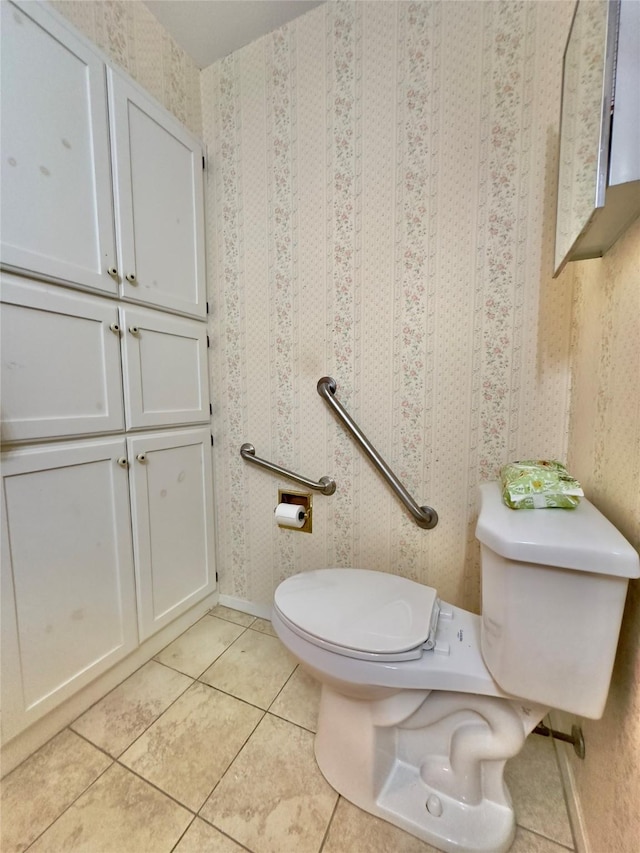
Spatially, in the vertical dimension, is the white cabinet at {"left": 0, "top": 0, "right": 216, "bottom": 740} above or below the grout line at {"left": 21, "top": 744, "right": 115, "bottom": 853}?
above

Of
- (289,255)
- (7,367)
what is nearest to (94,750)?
(7,367)

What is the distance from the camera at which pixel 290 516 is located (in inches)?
42.5

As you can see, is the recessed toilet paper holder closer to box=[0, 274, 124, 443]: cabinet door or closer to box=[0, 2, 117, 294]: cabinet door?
box=[0, 274, 124, 443]: cabinet door

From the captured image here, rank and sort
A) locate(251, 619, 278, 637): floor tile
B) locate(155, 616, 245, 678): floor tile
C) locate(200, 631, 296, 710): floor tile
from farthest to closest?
locate(251, 619, 278, 637): floor tile, locate(155, 616, 245, 678): floor tile, locate(200, 631, 296, 710): floor tile

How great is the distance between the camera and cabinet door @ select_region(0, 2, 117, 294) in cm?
73

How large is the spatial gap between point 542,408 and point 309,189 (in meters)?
1.02

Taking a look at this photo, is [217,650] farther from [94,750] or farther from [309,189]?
[309,189]

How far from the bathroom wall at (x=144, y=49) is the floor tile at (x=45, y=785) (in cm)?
194

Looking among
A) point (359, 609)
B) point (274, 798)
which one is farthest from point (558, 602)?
point (274, 798)

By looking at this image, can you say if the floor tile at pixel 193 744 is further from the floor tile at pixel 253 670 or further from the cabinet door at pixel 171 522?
the cabinet door at pixel 171 522

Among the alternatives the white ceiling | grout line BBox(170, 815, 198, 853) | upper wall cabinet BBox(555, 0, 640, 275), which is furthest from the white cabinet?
upper wall cabinet BBox(555, 0, 640, 275)

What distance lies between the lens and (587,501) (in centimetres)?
68

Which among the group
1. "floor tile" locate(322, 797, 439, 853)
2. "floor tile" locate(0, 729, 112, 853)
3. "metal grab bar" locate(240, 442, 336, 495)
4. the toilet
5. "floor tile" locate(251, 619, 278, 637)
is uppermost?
"metal grab bar" locate(240, 442, 336, 495)

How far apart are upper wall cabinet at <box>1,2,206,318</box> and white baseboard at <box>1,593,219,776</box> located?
44.6 inches
